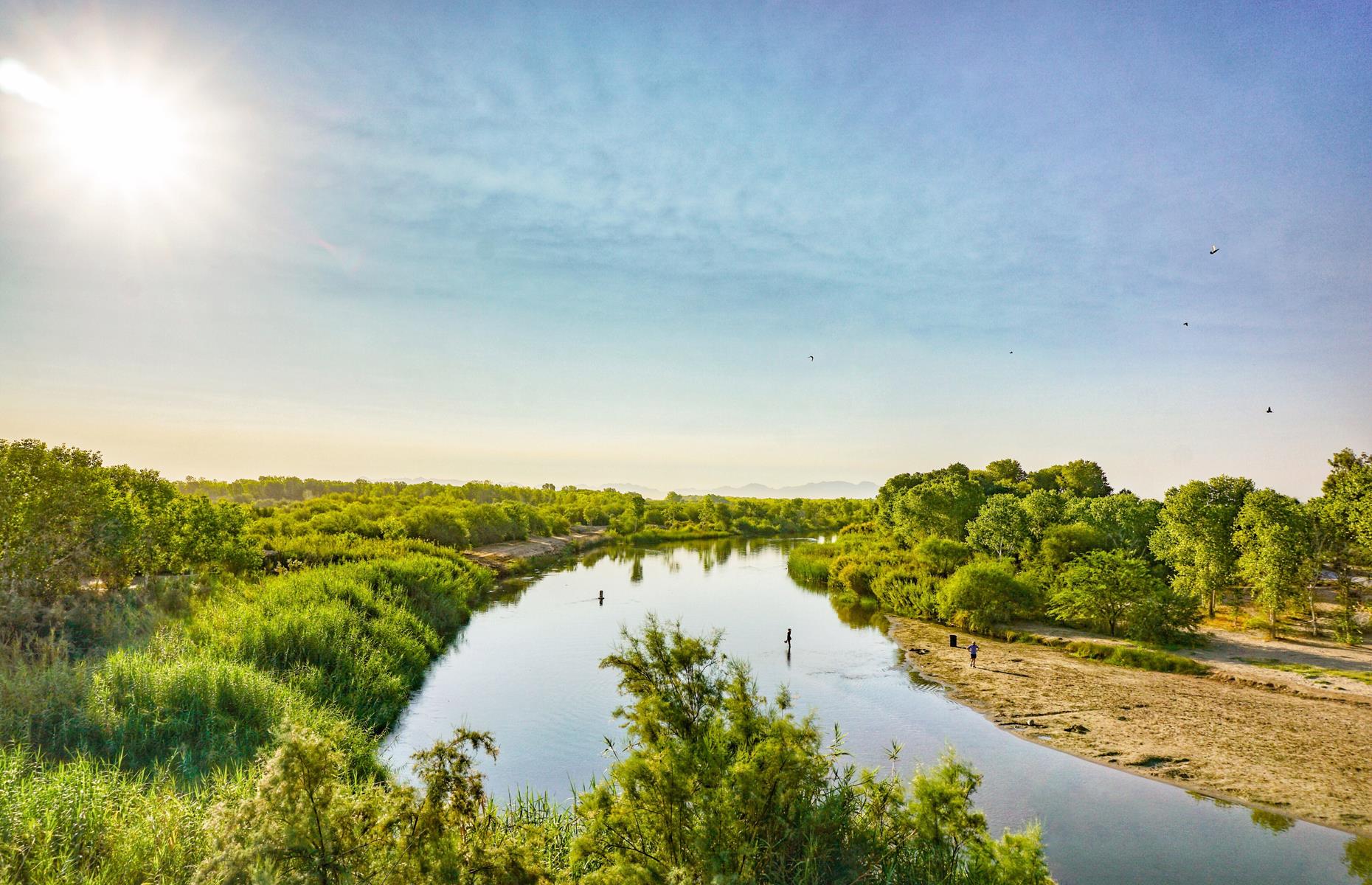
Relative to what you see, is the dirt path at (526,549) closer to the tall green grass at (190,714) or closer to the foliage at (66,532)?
the foliage at (66,532)

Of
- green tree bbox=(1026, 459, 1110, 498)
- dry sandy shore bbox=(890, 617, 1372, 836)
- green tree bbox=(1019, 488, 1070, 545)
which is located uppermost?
green tree bbox=(1026, 459, 1110, 498)

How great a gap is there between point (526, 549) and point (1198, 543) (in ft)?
201

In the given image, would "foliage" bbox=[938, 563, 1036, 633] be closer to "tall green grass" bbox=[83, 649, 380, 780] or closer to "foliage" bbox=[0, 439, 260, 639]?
"tall green grass" bbox=[83, 649, 380, 780]

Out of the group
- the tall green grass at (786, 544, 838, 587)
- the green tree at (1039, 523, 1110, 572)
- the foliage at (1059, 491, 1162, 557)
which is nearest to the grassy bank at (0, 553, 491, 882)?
the tall green grass at (786, 544, 838, 587)

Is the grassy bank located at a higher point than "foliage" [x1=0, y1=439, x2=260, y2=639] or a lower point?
lower

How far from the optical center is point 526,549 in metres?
71.7

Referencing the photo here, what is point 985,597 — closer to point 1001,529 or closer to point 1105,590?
point 1105,590

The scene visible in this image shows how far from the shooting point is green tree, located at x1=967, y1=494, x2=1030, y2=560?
44250 mm

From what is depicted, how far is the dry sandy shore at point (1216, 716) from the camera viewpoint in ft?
52.3

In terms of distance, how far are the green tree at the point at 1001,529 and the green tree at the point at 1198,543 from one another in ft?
25.9

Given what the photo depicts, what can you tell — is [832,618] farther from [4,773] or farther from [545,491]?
[545,491]

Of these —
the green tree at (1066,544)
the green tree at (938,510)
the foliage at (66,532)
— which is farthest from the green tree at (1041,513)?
the foliage at (66,532)

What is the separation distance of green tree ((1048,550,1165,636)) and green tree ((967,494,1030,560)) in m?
9.34

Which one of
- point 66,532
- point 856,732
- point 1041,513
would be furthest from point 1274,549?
point 66,532
